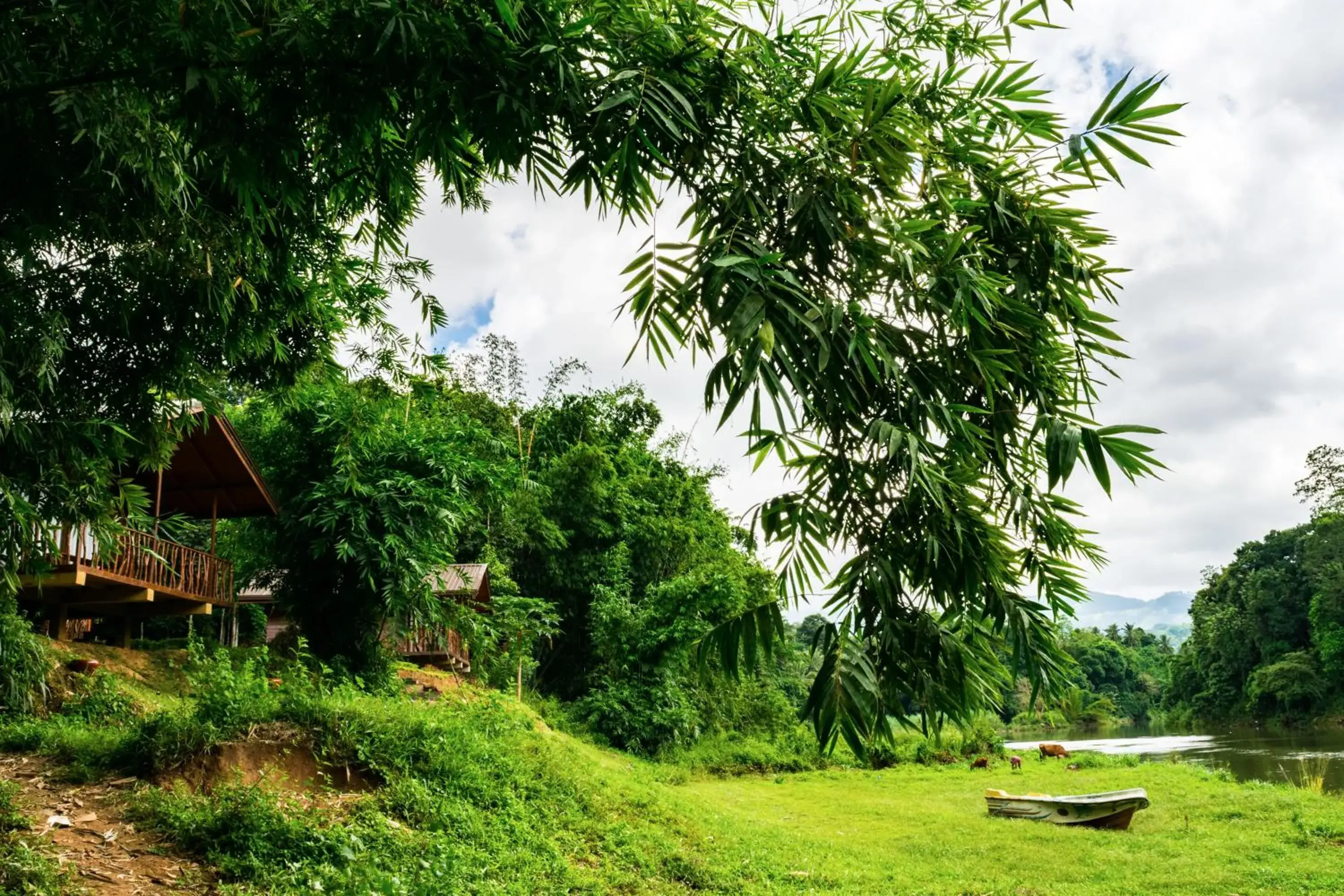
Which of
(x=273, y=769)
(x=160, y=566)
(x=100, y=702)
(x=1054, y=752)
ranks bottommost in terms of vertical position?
(x=1054, y=752)

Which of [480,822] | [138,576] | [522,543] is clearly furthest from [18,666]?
[522,543]

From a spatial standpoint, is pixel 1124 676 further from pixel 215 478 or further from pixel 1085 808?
pixel 215 478

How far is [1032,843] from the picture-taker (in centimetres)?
997

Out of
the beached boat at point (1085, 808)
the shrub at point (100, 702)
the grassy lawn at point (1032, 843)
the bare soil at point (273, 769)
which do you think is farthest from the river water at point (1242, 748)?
the shrub at point (100, 702)

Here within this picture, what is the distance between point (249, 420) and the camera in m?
15.8

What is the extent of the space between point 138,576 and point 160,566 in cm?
64

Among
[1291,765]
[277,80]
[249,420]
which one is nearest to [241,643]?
[249,420]

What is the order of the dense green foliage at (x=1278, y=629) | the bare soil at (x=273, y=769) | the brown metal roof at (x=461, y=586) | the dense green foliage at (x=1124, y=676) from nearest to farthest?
the bare soil at (x=273, y=769), the brown metal roof at (x=461, y=586), the dense green foliage at (x=1278, y=629), the dense green foliage at (x=1124, y=676)

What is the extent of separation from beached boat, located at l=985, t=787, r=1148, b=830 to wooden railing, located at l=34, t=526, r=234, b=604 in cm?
1036

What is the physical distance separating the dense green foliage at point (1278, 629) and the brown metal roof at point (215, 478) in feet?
134

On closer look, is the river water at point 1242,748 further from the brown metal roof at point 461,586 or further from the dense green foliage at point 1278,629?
the brown metal roof at point 461,586

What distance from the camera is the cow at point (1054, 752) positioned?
19.3 meters

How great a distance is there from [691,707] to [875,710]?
1810cm

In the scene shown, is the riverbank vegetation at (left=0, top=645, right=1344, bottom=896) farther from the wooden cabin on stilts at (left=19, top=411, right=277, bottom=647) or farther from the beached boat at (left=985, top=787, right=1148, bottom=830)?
the wooden cabin on stilts at (left=19, top=411, right=277, bottom=647)
